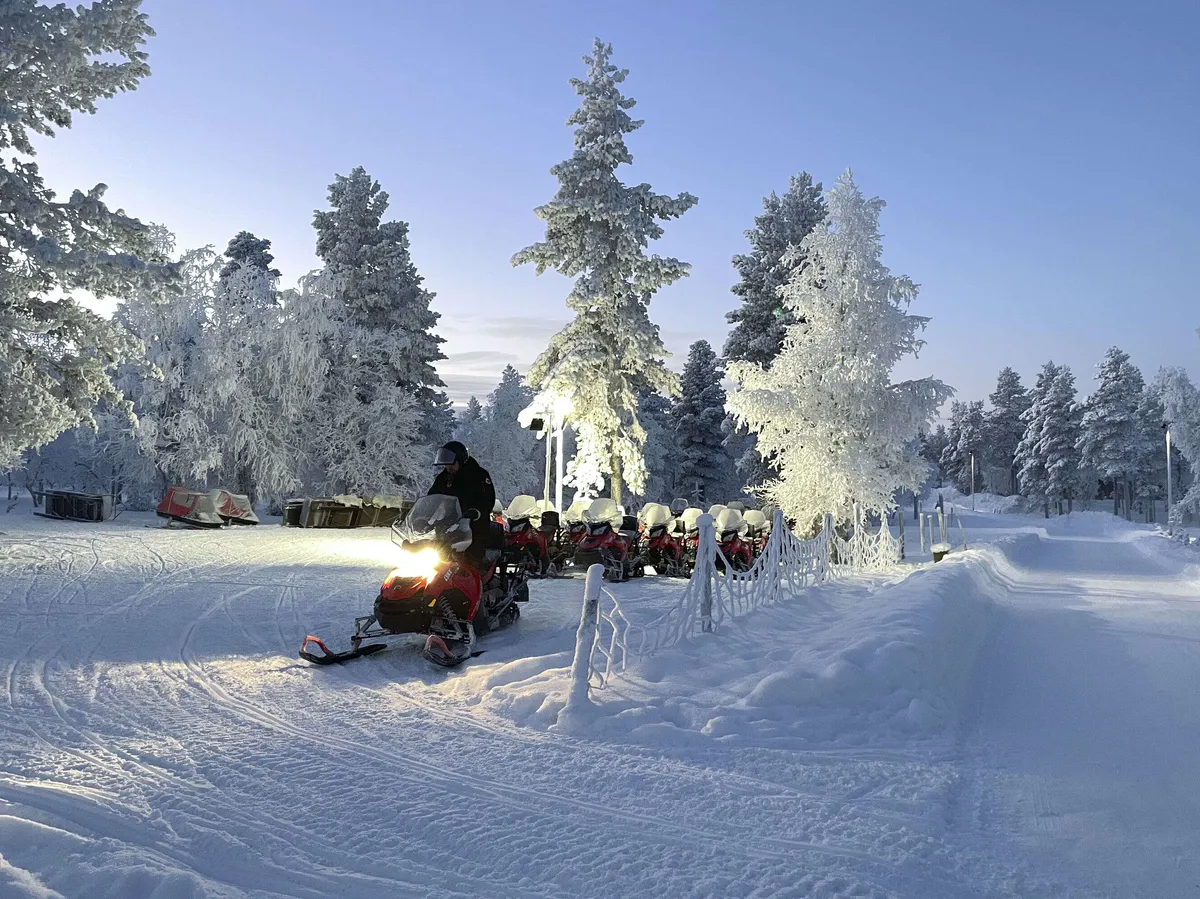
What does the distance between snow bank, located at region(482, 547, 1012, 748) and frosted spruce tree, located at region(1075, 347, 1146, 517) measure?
2262 inches

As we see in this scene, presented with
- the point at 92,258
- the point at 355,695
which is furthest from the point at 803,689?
the point at 92,258

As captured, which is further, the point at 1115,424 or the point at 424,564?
the point at 1115,424

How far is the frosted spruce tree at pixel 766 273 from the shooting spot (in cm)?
3120

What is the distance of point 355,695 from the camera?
5977 millimetres

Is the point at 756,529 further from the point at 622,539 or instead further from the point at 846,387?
the point at 846,387

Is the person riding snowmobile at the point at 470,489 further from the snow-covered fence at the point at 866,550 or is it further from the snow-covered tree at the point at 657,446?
the snow-covered tree at the point at 657,446

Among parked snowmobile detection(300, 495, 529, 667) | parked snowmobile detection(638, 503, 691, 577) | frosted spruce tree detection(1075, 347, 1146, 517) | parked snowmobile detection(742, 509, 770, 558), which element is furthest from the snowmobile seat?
frosted spruce tree detection(1075, 347, 1146, 517)

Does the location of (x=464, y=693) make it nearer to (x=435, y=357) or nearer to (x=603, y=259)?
(x=603, y=259)

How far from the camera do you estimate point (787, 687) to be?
18.2ft

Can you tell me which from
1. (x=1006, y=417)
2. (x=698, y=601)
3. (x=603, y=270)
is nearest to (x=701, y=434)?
(x=603, y=270)

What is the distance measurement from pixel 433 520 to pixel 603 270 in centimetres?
1569

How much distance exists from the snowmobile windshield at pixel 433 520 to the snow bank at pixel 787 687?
4.81 ft

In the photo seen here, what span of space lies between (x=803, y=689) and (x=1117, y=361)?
62976 mm

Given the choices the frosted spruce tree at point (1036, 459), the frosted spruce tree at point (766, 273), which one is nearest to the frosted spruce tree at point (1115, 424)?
the frosted spruce tree at point (1036, 459)
